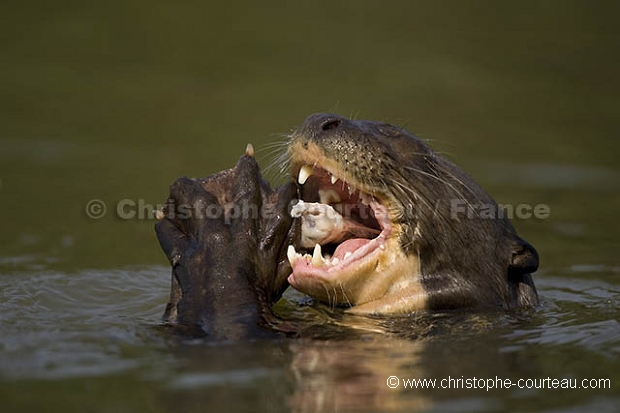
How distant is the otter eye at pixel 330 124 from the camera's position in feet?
19.2

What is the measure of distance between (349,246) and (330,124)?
712 millimetres

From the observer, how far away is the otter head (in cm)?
580

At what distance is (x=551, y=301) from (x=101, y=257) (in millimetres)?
3675

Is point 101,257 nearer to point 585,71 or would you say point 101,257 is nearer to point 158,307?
point 158,307

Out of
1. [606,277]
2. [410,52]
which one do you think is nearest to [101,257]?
[606,277]

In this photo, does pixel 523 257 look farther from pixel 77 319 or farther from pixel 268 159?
pixel 268 159

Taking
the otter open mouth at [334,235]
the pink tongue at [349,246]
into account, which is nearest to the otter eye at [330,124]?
the otter open mouth at [334,235]

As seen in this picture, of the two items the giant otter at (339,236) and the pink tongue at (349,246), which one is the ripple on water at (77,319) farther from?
the pink tongue at (349,246)

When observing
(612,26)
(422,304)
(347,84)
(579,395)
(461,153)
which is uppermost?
(612,26)

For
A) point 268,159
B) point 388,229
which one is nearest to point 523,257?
point 388,229

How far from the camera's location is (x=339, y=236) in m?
6.07

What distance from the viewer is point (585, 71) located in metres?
13.5

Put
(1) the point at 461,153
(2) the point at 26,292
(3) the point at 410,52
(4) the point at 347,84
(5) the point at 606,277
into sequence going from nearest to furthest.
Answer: (2) the point at 26,292 → (5) the point at 606,277 → (1) the point at 461,153 → (4) the point at 347,84 → (3) the point at 410,52

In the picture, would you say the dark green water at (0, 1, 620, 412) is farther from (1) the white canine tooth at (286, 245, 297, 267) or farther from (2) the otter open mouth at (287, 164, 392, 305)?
(1) the white canine tooth at (286, 245, 297, 267)
